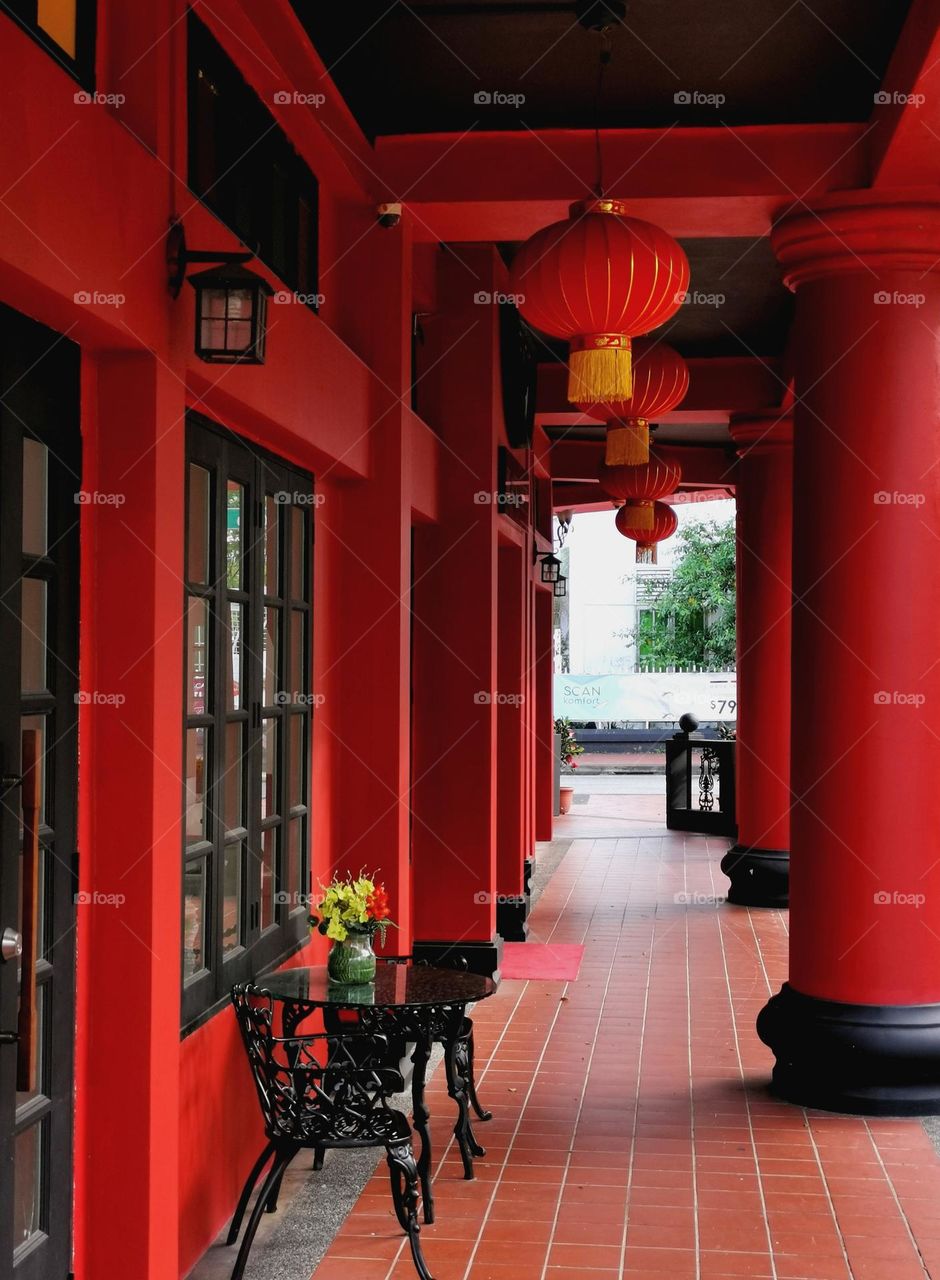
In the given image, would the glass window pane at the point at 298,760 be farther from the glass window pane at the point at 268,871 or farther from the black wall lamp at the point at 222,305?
the black wall lamp at the point at 222,305

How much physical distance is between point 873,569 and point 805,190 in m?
1.69

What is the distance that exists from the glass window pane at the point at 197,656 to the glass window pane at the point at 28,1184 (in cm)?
143

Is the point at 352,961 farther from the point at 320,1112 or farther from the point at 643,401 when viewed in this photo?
the point at 643,401

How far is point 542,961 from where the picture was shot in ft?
30.9

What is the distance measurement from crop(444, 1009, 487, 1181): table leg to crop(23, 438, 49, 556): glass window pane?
102 inches

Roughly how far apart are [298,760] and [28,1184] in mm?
2688

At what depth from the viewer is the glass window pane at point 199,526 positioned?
4531 mm

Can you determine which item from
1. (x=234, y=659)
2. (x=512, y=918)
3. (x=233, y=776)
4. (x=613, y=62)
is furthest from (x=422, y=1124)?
(x=512, y=918)

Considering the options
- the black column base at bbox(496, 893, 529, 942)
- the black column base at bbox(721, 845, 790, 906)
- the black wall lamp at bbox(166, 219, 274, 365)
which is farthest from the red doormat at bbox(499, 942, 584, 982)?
the black wall lamp at bbox(166, 219, 274, 365)

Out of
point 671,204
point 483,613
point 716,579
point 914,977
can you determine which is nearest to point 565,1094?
point 914,977

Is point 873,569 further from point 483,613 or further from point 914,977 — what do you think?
point 483,613

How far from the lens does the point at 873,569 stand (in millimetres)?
6312

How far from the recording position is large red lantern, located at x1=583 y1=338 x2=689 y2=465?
25.2ft

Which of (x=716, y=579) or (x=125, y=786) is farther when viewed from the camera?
(x=716, y=579)
